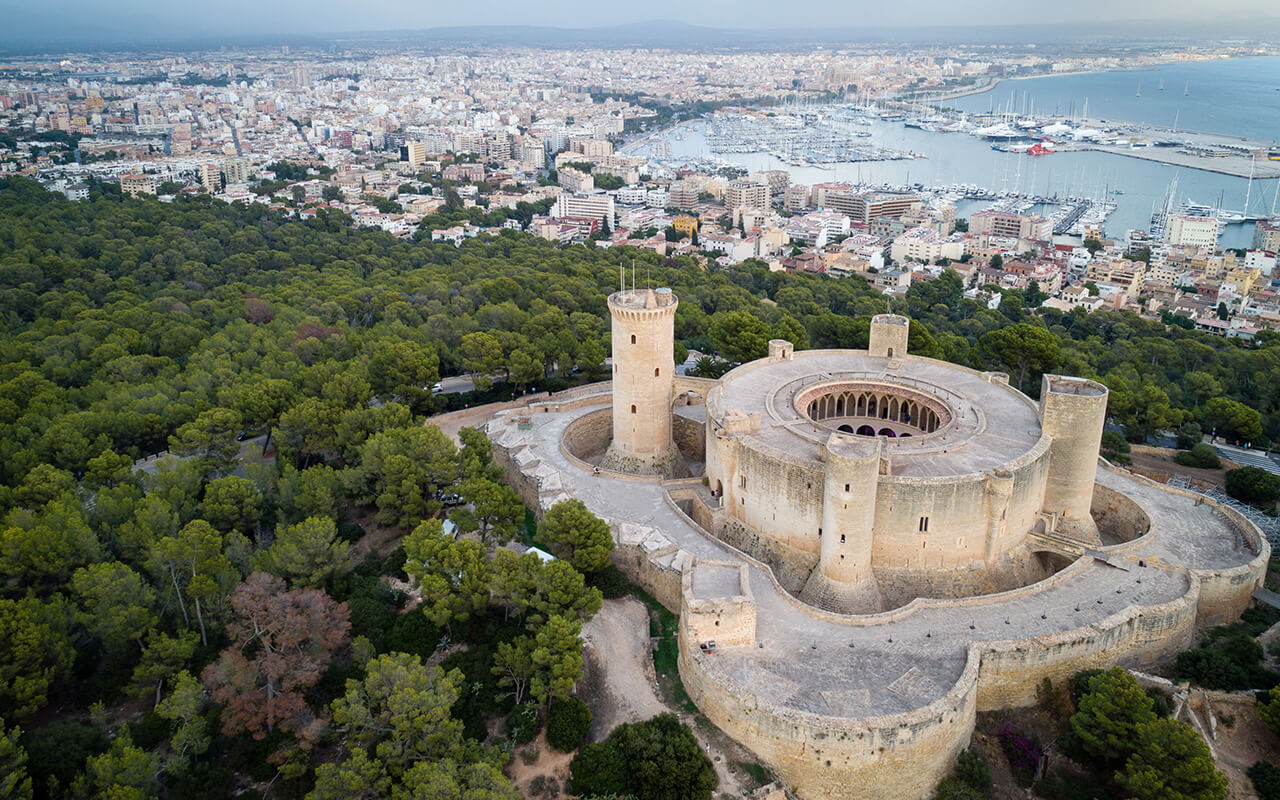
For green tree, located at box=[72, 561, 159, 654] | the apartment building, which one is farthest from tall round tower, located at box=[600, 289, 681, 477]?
the apartment building

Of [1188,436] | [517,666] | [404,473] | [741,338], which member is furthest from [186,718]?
[1188,436]

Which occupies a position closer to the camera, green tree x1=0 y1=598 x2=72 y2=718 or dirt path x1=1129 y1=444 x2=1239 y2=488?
green tree x1=0 y1=598 x2=72 y2=718

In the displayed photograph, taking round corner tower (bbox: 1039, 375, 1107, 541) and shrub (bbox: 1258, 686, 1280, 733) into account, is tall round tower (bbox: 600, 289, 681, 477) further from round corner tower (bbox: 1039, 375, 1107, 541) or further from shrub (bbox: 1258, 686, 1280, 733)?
shrub (bbox: 1258, 686, 1280, 733)

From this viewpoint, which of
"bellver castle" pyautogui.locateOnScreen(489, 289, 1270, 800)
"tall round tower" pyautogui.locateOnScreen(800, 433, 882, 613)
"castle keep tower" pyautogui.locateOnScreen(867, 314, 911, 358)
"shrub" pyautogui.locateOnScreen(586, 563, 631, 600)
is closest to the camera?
"bellver castle" pyautogui.locateOnScreen(489, 289, 1270, 800)

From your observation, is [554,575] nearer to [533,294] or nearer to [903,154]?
[533,294]

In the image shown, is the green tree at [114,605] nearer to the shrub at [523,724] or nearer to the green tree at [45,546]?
the green tree at [45,546]

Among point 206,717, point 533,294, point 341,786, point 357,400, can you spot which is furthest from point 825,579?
point 533,294
